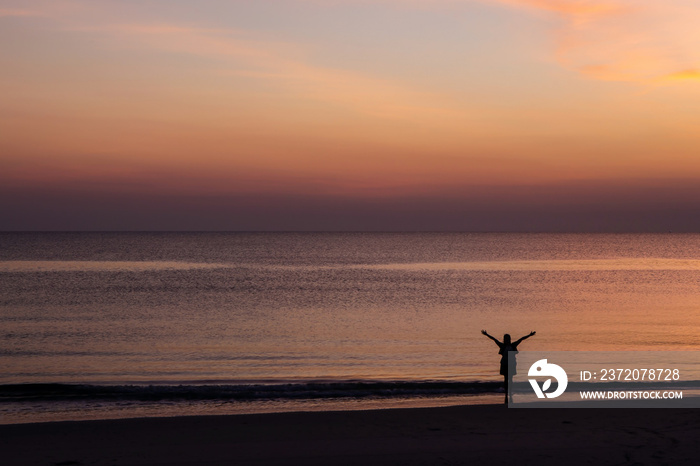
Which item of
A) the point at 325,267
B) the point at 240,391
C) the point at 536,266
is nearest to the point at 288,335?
the point at 240,391

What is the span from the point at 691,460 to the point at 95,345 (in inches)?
981

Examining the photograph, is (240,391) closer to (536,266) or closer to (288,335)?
(288,335)

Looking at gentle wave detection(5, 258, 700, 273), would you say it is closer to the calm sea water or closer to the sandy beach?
the calm sea water

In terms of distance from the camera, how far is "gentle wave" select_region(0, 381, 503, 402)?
62.0ft

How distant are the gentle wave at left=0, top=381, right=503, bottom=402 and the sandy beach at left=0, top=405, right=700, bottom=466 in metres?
4.27

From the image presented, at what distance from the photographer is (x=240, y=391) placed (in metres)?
19.5

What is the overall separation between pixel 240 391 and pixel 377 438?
817 centimetres

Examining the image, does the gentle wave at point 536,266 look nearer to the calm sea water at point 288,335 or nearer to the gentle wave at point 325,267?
the gentle wave at point 325,267

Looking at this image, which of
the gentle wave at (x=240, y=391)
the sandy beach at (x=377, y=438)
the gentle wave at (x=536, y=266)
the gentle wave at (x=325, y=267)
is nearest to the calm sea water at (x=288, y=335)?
the gentle wave at (x=240, y=391)

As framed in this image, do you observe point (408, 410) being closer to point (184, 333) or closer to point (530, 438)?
point (530, 438)

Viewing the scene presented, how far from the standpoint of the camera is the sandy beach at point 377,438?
11.2 m

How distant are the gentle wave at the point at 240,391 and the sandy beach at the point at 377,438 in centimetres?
427

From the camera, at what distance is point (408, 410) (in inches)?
597

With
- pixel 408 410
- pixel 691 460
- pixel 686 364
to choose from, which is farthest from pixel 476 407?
pixel 686 364
